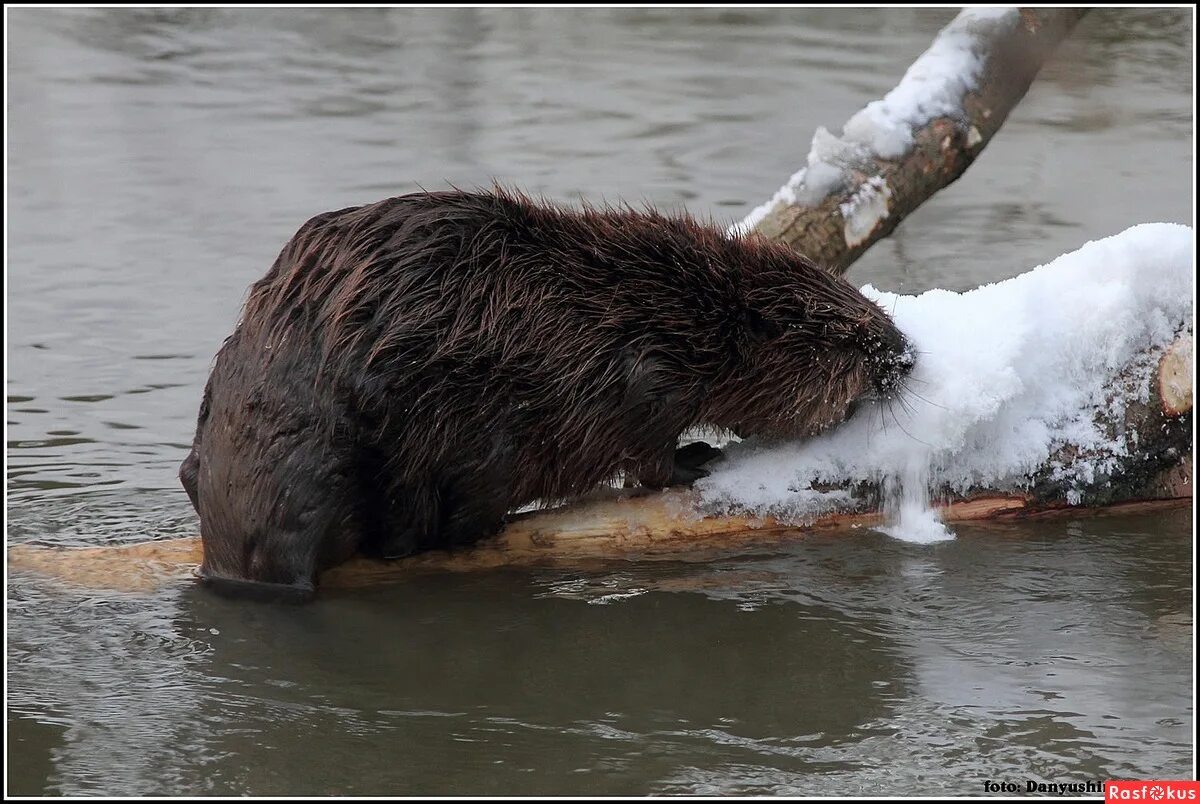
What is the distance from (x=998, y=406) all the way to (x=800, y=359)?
0.58 m

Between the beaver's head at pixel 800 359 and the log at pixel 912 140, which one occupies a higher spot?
the log at pixel 912 140

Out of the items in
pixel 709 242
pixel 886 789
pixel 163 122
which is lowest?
pixel 886 789

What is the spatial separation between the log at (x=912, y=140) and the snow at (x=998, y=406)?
116 cm

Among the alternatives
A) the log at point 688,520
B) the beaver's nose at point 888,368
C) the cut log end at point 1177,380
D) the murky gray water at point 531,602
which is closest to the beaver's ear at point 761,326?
the beaver's nose at point 888,368

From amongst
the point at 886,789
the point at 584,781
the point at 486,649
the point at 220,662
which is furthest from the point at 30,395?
the point at 886,789

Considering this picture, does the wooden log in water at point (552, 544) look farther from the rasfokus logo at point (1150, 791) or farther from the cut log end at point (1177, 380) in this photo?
the rasfokus logo at point (1150, 791)

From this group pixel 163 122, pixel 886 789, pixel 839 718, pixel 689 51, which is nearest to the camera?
pixel 886 789

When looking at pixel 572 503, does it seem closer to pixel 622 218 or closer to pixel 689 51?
pixel 622 218

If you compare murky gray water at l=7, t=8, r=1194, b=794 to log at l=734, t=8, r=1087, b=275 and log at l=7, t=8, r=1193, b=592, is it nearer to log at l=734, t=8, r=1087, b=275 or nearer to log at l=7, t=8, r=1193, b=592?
log at l=7, t=8, r=1193, b=592

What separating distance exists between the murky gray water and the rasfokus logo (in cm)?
4

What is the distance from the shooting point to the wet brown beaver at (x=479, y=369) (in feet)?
13.8

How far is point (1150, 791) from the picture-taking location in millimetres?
3465

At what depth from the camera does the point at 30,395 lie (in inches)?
239

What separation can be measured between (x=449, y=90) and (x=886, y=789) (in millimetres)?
7609
